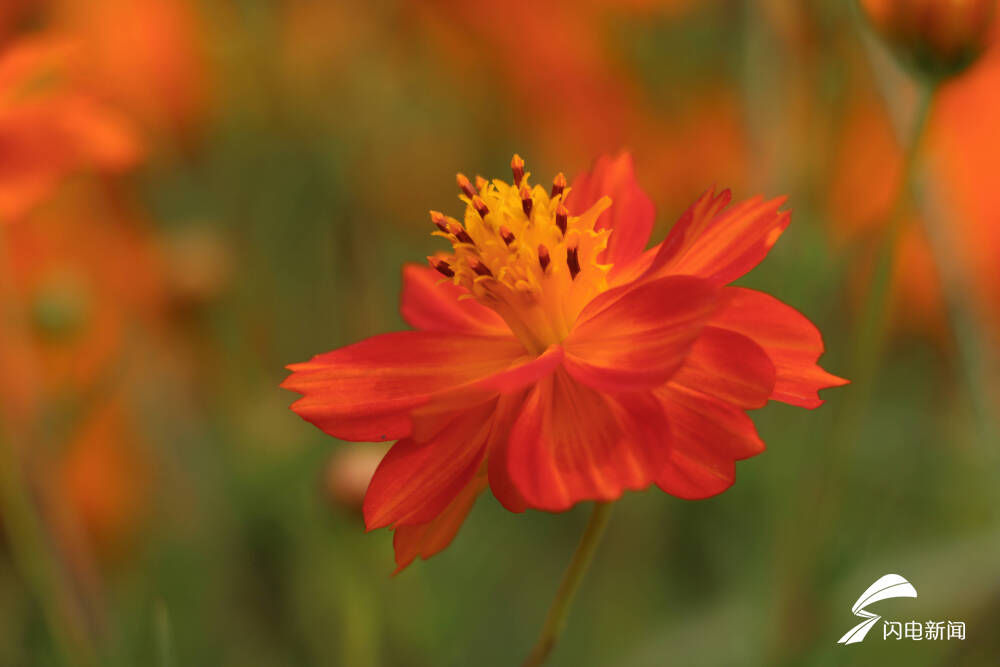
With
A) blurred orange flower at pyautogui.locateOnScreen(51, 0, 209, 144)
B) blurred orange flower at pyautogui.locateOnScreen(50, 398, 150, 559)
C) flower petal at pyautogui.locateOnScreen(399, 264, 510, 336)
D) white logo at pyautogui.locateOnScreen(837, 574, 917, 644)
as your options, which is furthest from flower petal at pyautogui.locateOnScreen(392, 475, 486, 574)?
Result: blurred orange flower at pyautogui.locateOnScreen(51, 0, 209, 144)

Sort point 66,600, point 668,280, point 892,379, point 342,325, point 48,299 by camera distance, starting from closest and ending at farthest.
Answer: point 668,280, point 66,600, point 48,299, point 342,325, point 892,379

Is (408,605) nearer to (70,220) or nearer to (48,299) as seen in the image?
(48,299)

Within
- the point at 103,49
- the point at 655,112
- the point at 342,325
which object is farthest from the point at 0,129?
the point at 655,112

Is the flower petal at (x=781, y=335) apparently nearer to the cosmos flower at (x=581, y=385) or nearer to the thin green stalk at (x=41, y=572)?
the cosmos flower at (x=581, y=385)

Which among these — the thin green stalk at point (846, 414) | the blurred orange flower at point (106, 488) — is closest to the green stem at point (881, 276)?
the thin green stalk at point (846, 414)

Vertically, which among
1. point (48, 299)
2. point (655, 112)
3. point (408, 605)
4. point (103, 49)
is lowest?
point (408, 605)
